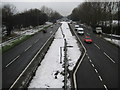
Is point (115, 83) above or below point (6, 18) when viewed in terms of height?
below

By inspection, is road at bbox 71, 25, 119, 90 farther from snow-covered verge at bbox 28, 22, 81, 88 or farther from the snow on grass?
the snow on grass

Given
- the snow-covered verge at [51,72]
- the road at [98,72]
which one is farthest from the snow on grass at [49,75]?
the road at [98,72]

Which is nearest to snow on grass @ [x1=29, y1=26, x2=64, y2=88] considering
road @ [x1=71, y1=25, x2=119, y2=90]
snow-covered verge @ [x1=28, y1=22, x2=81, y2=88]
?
snow-covered verge @ [x1=28, y1=22, x2=81, y2=88]

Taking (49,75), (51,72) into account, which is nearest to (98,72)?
(51,72)

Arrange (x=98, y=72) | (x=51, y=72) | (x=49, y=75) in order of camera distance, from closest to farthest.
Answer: (x=49, y=75), (x=98, y=72), (x=51, y=72)

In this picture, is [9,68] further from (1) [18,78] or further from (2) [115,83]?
(2) [115,83]

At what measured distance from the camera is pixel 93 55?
25.3 meters

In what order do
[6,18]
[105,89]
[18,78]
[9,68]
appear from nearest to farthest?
[105,89], [18,78], [9,68], [6,18]

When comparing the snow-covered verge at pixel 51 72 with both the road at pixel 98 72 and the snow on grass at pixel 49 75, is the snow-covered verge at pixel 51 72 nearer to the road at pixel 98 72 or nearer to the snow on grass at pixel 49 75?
the snow on grass at pixel 49 75

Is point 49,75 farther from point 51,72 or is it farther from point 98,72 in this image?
point 98,72

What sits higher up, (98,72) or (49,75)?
(98,72)

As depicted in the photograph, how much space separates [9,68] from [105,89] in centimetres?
1231

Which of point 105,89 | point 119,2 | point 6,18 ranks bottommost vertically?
point 105,89

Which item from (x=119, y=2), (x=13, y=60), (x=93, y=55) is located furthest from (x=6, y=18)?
(x=119, y=2)
